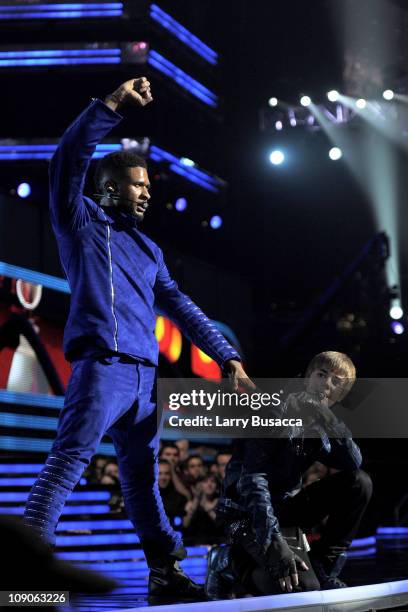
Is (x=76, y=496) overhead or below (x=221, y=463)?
below

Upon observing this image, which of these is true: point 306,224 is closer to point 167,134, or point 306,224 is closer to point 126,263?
point 167,134

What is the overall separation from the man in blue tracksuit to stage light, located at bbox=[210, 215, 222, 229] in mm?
11017

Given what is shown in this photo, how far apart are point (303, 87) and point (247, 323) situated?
12.7ft

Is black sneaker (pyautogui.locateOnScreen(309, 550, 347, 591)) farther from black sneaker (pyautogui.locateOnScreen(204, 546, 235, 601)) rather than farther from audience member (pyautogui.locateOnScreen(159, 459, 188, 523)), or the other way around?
audience member (pyautogui.locateOnScreen(159, 459, 188, 523))

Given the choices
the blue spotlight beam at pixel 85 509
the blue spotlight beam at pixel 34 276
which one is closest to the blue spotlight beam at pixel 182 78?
the blue spotlight beam at pixel 34 276

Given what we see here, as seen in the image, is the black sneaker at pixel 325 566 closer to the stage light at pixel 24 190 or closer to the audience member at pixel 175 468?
the audience member at pixel 175 468

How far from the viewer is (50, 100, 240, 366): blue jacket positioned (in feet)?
9.95

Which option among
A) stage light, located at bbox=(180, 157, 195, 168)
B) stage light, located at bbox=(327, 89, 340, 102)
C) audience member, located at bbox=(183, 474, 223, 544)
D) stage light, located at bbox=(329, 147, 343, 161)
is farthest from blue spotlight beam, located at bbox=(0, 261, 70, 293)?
stage light, located at bbox=(329, 147, 343, 161)

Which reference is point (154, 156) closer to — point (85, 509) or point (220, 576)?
point (85, 509)

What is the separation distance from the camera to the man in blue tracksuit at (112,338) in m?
3.01

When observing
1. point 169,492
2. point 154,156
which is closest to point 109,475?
point 169,492

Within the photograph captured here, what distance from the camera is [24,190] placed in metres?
11.6

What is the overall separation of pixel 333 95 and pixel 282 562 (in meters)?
11.3

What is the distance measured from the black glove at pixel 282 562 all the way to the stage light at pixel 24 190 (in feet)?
29.0
